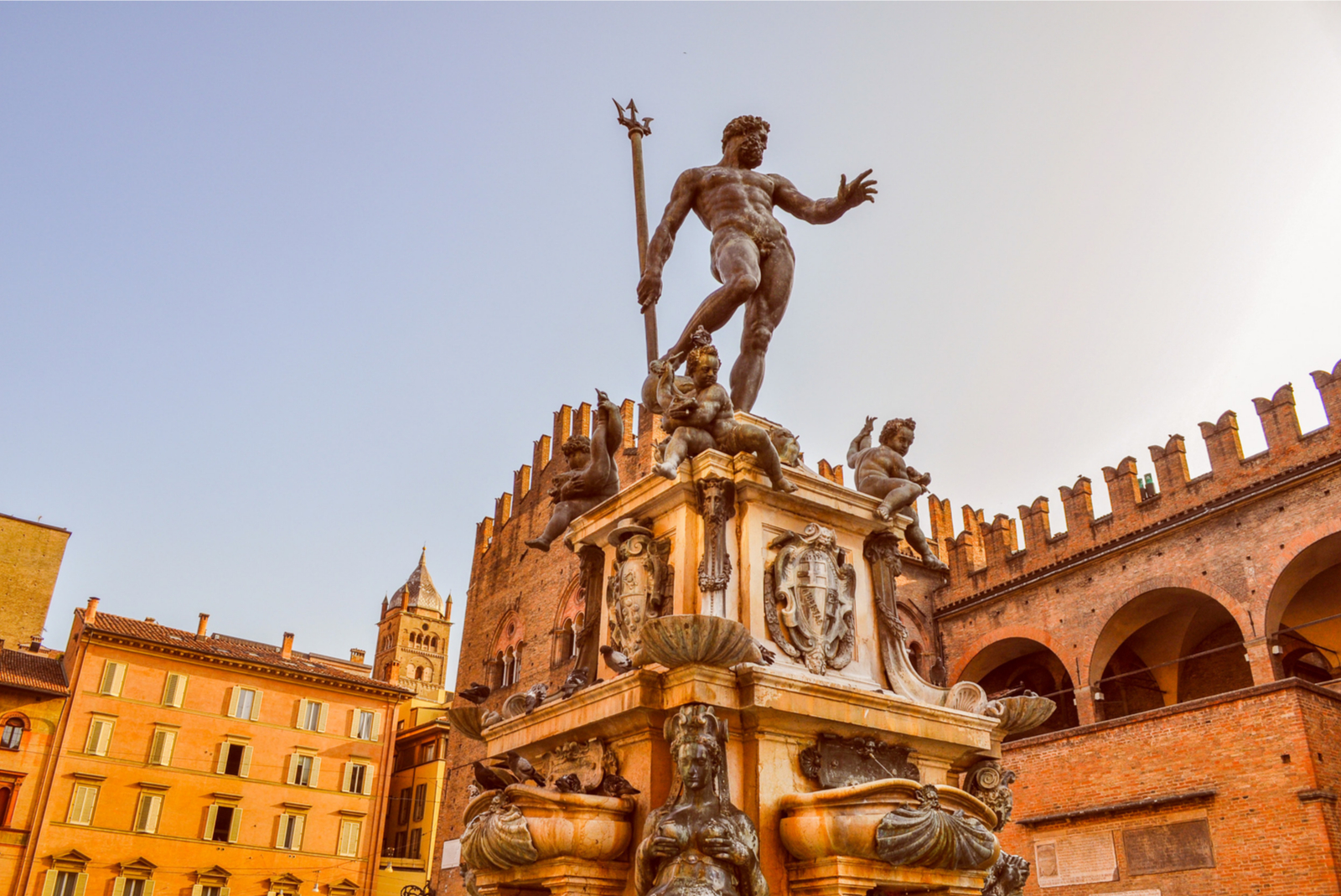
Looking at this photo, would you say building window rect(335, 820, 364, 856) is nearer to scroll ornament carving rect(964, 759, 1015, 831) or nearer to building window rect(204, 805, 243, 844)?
building window rect(204, 805, 243, 844)

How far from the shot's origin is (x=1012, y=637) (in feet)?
84.6

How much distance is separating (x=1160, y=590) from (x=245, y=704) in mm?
27474

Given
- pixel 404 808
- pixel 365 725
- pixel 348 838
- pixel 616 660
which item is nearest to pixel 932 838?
pixel 616 660

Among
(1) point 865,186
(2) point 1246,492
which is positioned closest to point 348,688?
(2) point 1246,492

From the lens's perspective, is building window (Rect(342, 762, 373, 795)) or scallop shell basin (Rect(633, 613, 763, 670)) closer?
scallop shell basin (Rect(633, 613, 763, 670))

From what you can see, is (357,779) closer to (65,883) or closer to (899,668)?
(65,883)

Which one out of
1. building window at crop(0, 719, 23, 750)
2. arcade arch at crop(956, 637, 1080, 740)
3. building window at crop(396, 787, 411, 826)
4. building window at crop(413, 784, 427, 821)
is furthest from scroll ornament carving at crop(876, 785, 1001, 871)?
building window at crop(396, 787, 411, 826)

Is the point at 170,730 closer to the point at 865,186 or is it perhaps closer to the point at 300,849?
the point at 300,849

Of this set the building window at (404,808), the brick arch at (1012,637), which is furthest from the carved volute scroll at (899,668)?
the building window at (404,808)

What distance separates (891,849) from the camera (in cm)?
383

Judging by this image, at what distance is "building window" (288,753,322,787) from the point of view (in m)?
33.9

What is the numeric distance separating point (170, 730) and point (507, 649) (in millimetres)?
10586

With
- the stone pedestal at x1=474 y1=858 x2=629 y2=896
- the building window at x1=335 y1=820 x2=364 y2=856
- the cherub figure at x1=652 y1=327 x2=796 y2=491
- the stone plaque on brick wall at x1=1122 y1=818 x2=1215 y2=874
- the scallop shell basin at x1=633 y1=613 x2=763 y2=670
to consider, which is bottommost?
the stone pedestal at x1=474 y1=858 x2=629 y2=896

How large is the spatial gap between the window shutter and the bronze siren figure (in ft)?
103
